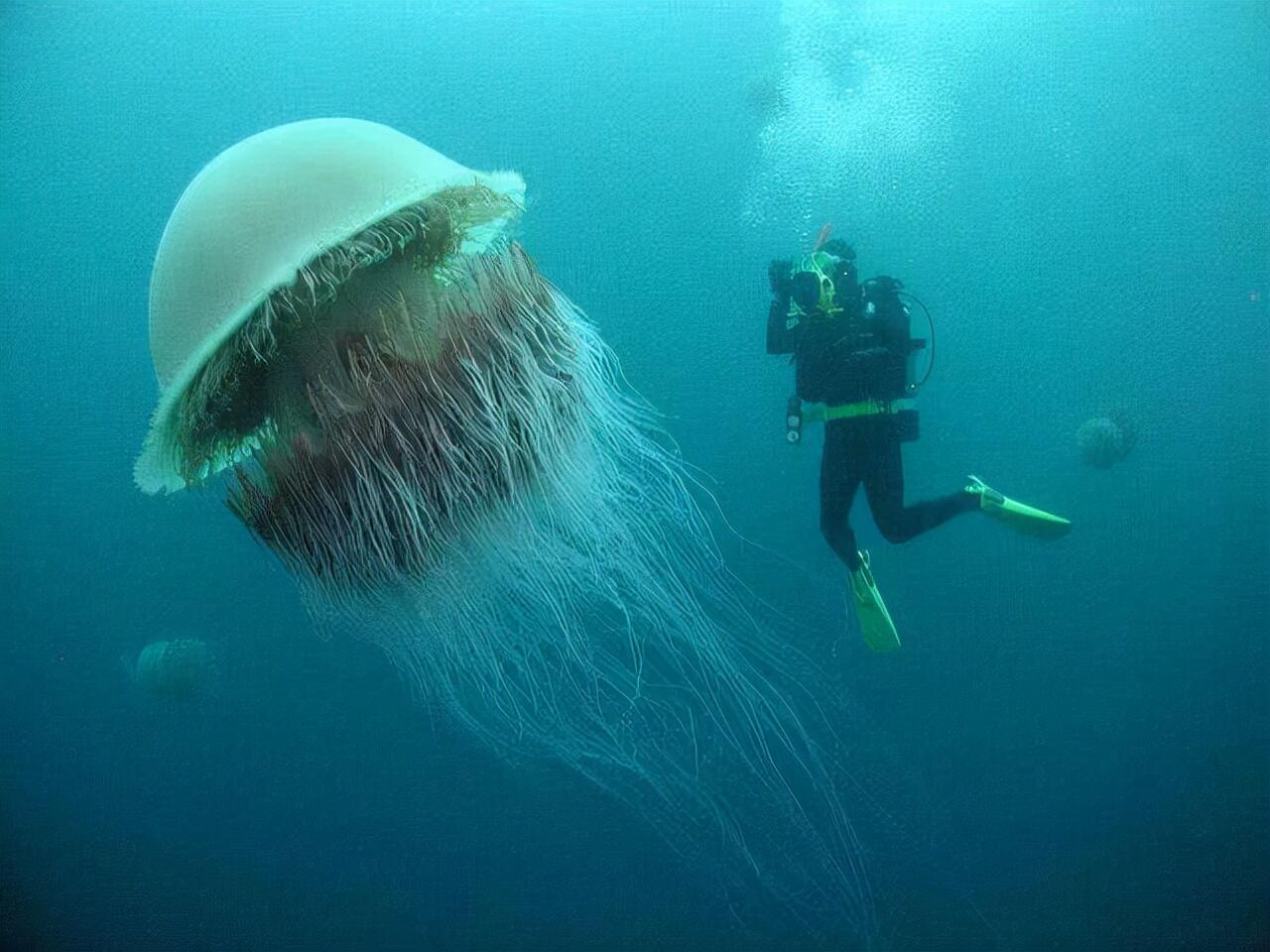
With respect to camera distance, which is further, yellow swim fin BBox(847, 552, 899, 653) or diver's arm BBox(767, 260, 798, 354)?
yellow swim fin BBox(847, 552, 899, 653)

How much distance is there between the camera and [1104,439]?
8570 millimetres

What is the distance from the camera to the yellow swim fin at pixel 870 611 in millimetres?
4617

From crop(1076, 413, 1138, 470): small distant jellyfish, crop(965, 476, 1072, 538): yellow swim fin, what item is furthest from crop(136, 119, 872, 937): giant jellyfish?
crop(1076, 413, 1138, 470): small distant jellyfish

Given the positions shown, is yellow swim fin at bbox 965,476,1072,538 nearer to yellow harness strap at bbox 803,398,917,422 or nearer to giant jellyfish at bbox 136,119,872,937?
yellow harness strap at bbox 803,398,917,422

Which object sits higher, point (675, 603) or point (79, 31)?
point (79, 31)

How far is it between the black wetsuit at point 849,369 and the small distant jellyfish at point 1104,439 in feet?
18.2

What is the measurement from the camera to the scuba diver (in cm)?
405

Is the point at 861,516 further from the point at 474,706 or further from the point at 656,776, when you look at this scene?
the point at 656,776

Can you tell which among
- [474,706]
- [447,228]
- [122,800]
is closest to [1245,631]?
[474,706]

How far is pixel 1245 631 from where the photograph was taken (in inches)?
341

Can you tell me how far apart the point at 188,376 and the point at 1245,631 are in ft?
35.6

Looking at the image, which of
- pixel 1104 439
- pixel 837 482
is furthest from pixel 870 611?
pixel 1104 439

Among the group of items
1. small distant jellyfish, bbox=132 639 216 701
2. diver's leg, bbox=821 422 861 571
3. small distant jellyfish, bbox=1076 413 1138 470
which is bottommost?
small distant jellyfish, bbox=132 639 216 701

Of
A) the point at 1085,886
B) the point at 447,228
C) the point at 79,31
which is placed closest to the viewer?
the point at 447,228
